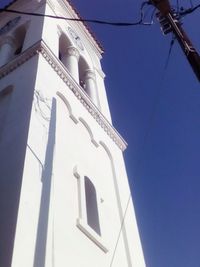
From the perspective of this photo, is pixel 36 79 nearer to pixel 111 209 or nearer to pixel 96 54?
pixel 111 209

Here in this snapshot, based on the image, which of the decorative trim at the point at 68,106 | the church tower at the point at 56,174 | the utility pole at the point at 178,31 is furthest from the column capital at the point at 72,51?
the utility pole at the point at 178,31

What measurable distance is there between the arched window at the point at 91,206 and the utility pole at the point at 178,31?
12.1 ft

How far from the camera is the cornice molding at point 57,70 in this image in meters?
10.4

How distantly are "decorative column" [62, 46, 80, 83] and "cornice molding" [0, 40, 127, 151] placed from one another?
2550mm

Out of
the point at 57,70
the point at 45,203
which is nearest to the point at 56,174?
the point at 45,203

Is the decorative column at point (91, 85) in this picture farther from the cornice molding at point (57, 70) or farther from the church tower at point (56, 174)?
the cornice molding at point (57, 70)

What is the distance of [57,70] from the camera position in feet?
34.8

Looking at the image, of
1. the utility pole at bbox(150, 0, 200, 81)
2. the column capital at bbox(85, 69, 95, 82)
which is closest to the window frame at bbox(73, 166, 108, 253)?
the utility pole at bbox(150, 0, 200, 81)

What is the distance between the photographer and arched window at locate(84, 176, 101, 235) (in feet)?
24.9

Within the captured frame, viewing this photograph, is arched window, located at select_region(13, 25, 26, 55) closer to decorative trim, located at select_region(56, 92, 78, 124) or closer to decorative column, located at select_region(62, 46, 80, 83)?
decorative column, located at select_region(62, 46, 80, 83)

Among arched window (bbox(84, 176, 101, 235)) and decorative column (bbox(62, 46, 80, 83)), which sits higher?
decorative column (bbox(62, 46, 80, 83))

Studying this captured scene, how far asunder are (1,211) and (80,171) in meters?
2.67

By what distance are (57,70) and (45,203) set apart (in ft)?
17.5

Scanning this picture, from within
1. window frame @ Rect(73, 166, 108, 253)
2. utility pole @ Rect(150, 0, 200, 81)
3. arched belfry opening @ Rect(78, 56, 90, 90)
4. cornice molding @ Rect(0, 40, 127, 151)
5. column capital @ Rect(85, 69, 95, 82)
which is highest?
arched belfry opening @ Rect(78, 56, 90, 90)
